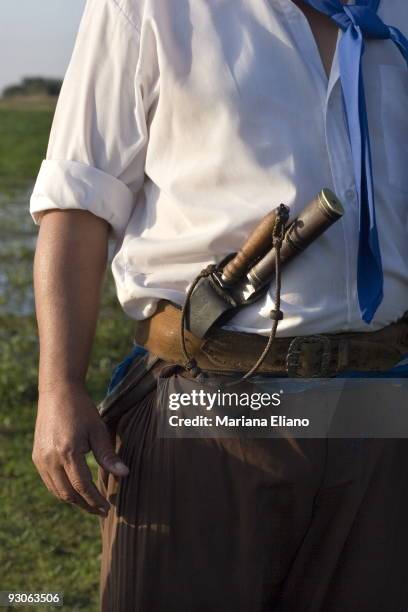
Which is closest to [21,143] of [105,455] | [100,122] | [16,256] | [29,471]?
[16,256]

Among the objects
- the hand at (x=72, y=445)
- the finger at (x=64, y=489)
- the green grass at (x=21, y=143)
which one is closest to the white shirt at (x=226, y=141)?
the hand at (x=72, y=445)

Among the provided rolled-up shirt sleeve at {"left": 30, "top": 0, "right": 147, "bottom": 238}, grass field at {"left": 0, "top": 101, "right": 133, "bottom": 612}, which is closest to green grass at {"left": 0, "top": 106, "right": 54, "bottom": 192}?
grass field at {"left": 0, "top": 101, "right": 133, "bottom": 612}

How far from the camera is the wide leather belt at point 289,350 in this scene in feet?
7.27

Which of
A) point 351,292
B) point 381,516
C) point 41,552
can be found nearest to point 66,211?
point 351,292

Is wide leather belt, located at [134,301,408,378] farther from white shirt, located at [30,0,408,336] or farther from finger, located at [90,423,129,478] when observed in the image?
finger, located at [90,423,129,478]

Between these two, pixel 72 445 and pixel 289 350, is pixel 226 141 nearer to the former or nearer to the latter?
pixel 289 350

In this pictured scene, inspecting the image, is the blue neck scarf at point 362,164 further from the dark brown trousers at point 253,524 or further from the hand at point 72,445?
the hand at point 72,445

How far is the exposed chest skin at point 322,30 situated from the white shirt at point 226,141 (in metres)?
0.04

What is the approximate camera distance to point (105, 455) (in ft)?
7.38

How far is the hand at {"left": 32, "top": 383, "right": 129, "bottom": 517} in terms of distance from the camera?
2.21 m

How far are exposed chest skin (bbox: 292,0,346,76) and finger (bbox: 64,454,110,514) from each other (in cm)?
88

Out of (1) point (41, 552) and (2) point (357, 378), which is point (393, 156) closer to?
(2) point (357, 378)

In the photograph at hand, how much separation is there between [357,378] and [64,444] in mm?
569

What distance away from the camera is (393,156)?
227 centimetres
